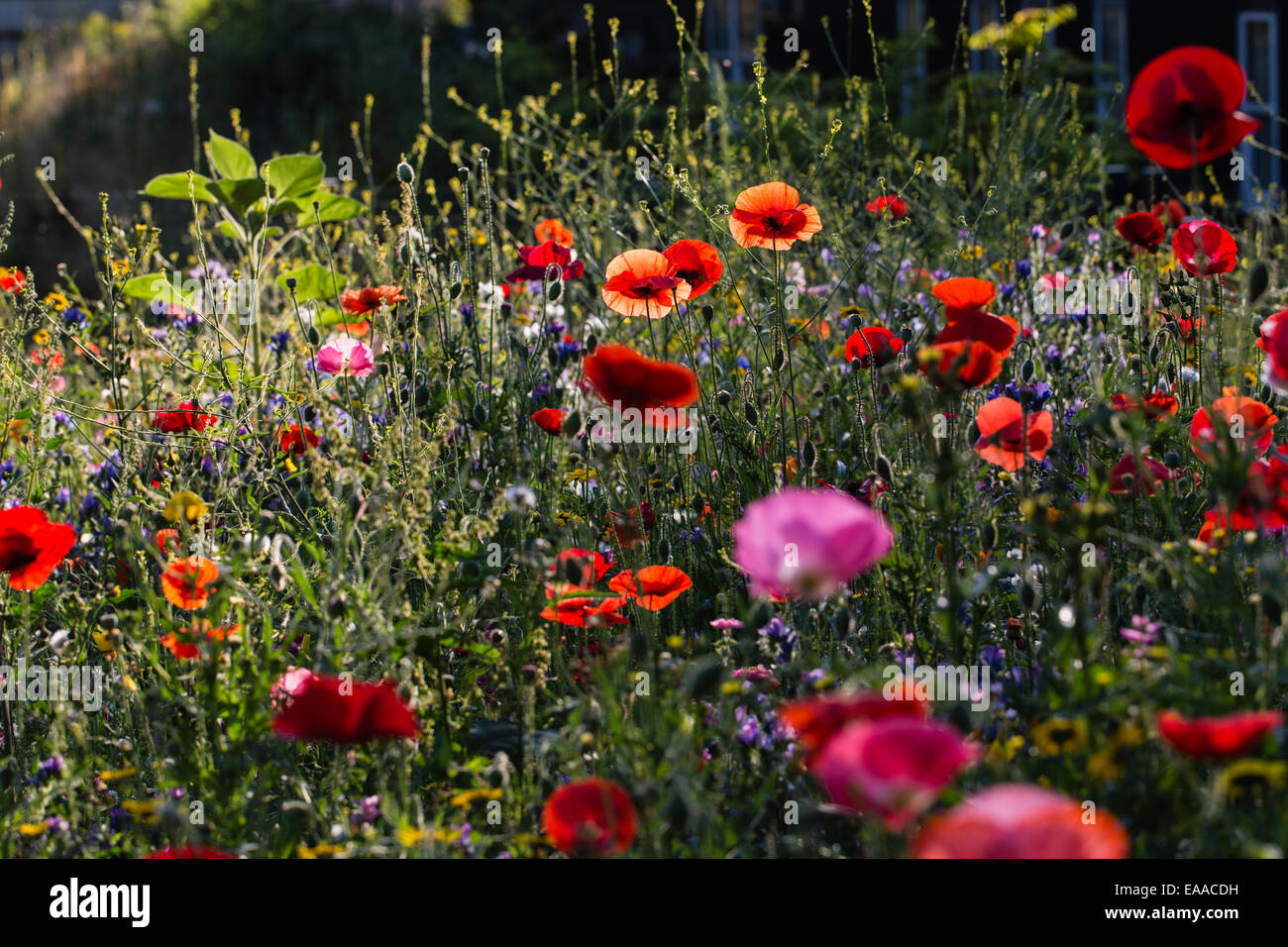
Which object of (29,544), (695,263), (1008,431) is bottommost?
(29,544)

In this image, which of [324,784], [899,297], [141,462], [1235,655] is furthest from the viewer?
[899,297]

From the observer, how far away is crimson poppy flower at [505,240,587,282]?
2.55 m

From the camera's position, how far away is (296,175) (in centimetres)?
317

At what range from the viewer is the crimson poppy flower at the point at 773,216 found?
2193mm

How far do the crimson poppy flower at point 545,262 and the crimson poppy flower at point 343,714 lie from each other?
1.51m

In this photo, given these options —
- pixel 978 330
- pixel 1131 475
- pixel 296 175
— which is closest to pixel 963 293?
pixel 978 330

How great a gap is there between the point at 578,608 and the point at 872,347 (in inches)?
32.5

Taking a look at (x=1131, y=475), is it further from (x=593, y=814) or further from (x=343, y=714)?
(x=343, y=714)

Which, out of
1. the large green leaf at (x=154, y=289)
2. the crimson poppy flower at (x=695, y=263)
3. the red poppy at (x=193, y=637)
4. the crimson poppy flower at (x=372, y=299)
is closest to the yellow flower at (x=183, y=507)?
the red poppy at (x=193, y=637)
